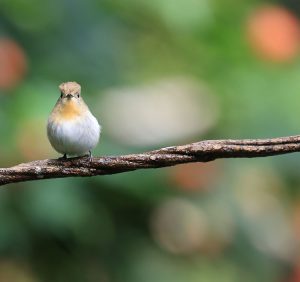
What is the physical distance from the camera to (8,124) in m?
5.01

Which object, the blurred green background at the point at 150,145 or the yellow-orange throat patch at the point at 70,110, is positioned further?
the blurred green background at the point at 150,145

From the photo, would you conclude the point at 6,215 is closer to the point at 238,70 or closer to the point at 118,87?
the point at 118,87

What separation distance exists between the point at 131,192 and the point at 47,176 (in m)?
2.58

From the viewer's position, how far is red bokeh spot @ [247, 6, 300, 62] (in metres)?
5.80

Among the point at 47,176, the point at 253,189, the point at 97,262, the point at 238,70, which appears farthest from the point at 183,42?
the point at 47,176

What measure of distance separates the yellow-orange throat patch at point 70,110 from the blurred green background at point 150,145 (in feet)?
4.43

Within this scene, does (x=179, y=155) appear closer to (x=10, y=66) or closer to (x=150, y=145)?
(x=10, y=66)

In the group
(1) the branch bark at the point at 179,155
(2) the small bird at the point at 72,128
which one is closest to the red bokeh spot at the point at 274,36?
(2) the small bird at the point at 72,128

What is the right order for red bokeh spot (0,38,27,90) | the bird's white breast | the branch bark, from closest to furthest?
the branch bark < the bird's white breast < red bokeh spot (0,38,27,90)

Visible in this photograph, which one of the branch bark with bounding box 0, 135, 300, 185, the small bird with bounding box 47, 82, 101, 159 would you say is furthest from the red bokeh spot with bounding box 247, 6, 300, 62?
the branch bark with bounding box 0, 135, 300, 185

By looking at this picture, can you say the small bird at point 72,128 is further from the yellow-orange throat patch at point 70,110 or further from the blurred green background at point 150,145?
the blurred green background at point 150,145

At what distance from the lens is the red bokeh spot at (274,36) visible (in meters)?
5.80

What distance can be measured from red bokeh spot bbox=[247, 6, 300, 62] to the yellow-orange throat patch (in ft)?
7.91

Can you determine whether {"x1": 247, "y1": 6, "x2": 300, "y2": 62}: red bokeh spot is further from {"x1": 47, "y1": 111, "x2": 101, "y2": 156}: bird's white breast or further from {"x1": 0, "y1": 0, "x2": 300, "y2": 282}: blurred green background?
{"x1": 47, "y1": 111, "x2": 101, "y2": 156}: bird's white breast
